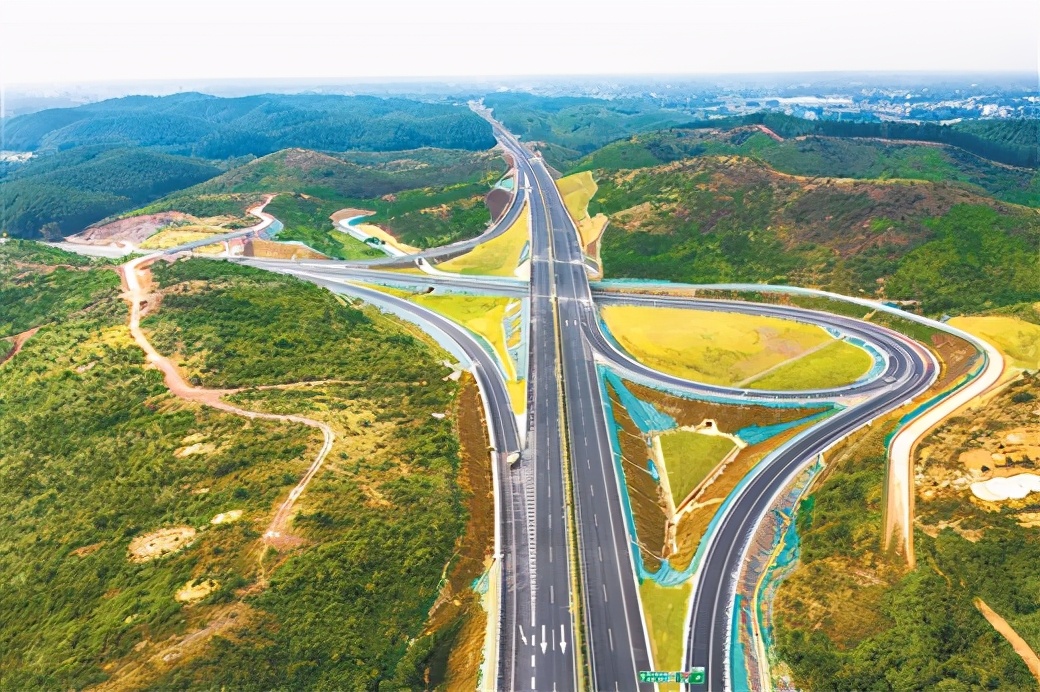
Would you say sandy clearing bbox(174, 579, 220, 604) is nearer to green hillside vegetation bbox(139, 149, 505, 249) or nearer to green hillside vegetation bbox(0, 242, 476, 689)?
green hillside vegetation bbox(0, 242, 476, 689)

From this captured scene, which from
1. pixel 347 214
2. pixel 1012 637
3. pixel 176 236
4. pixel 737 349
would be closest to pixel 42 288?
pixel 176 236

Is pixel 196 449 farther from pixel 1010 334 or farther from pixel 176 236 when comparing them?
pixel 1010 334

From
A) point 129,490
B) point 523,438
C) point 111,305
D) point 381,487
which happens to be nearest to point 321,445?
point 381,487

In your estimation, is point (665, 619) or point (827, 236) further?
point (827, 236)

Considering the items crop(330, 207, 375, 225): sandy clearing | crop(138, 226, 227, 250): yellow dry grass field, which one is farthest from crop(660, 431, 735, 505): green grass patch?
crop(138, 226, 227, 250): yellow dry grass field

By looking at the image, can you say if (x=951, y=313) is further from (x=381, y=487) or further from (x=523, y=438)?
(x=381, y=487)

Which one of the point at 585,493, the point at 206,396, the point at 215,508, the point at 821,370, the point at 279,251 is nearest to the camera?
the point at 215,508

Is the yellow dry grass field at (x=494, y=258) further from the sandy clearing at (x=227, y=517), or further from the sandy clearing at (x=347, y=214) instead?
the sandy clearing at (x=227, y=517)

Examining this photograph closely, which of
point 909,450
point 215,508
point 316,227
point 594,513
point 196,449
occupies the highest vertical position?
point 316,227
